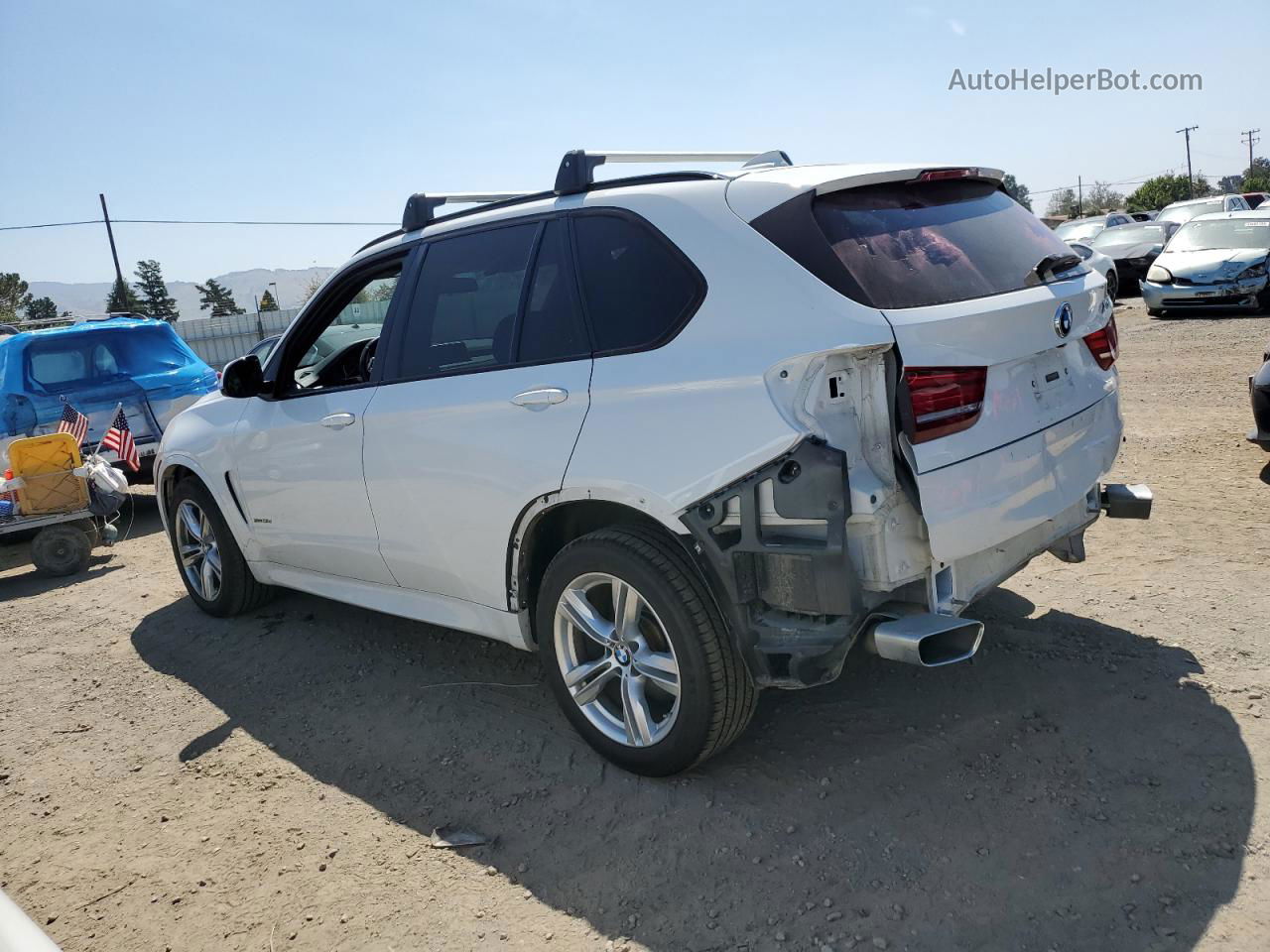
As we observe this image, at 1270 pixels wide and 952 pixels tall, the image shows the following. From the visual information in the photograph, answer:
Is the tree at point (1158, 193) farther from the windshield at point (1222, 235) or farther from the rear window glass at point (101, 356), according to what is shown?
the rear window glass at point (101, 356)

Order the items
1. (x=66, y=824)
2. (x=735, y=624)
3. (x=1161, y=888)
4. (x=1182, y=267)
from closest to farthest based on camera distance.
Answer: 1. (x=1161, y=888)
2. (x=735, y=624)
3. (x=66, y=824)
4. (x=1182, y=267)

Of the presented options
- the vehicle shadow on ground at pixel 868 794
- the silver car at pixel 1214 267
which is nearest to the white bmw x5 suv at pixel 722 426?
the vehicle shadow on ground at pixel 868 794

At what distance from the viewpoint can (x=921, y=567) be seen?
297 centimetres

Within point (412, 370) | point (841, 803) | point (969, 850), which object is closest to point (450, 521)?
point (412, 370)

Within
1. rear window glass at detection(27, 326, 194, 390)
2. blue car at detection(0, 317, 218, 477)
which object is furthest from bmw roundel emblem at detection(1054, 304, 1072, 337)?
rear window glass at detection(27, 326, 194, 390)

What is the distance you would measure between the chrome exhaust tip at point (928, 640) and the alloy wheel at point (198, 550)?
400 centimetres

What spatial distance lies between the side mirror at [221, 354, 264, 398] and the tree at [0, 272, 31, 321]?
58696 mm

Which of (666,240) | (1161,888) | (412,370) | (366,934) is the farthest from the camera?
(412,370)

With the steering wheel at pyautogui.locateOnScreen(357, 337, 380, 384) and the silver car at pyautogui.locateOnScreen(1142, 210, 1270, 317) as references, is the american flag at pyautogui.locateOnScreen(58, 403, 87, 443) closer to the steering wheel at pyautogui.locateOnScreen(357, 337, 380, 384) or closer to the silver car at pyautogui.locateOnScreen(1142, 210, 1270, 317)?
the steering wheel at pyautogui.locateOnScreen(357, 337, 380, 384)

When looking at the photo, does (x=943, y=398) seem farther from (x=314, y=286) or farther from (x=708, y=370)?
(x=314, y=286)

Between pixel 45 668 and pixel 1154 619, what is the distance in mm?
5598

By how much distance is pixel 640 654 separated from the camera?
3334 millimetres

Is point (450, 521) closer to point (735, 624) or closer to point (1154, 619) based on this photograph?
point (735, 624)

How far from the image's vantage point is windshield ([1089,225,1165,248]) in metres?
19.9
